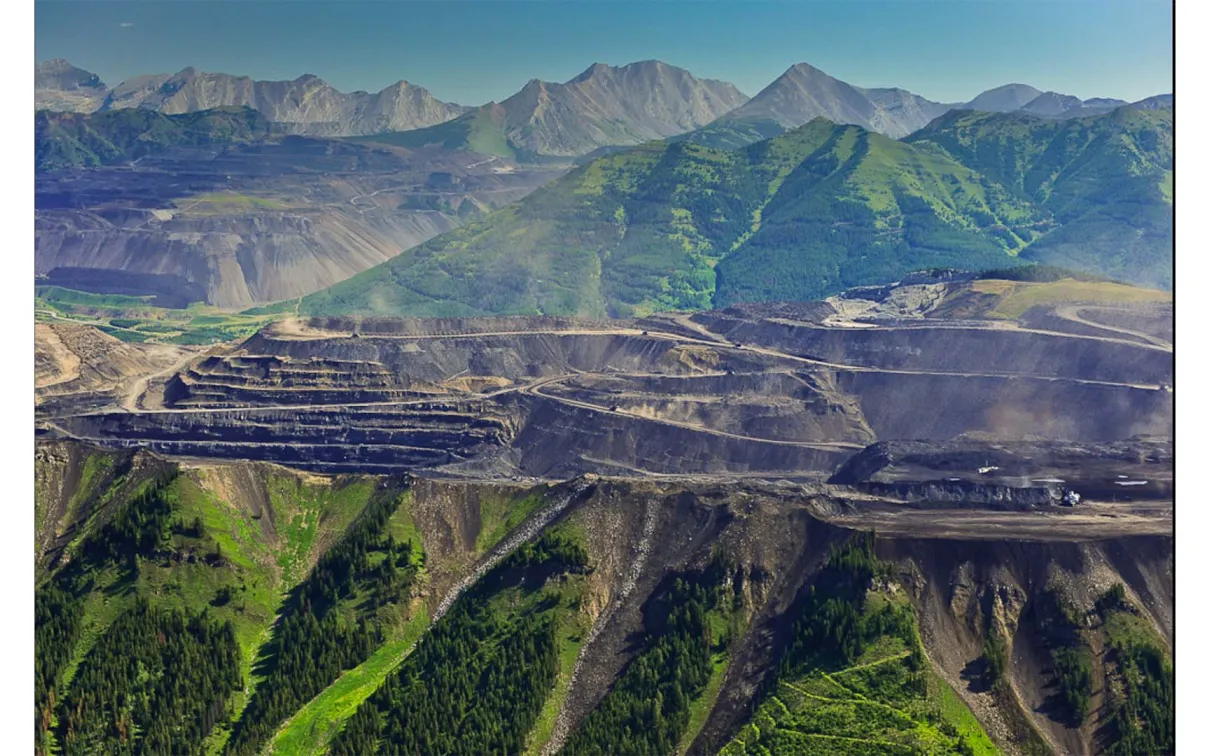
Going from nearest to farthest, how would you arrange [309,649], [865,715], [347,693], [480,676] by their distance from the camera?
A: [865,715]
[480,676]
[347,693]
[309,649]

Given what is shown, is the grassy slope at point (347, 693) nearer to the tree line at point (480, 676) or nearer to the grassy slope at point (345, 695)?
the grassy slope at point (345, 695)

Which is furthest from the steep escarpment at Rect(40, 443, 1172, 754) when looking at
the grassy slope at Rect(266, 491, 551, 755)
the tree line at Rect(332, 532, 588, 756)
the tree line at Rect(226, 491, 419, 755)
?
the tree line at Rect(332, 532, 588, 756)

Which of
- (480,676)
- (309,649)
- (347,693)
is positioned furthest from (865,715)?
(309,649)

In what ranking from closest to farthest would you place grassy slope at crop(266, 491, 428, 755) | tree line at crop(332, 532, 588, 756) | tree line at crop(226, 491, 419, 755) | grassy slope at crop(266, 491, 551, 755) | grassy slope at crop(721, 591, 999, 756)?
1. grassy slope at crop(721, 591, 999, 756)
2. tree line at crop(332, 532, 588, 756)
3. grassy slope at crop(266, 491, 428, 755)
4. grassy slope at crop(266, 491, 551, 755)
5. tree line at crop(226, 491, 419, 755)

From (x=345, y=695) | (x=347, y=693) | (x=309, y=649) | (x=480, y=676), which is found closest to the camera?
(x=480, y=676)

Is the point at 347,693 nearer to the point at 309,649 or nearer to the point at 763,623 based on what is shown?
the point at 309,649

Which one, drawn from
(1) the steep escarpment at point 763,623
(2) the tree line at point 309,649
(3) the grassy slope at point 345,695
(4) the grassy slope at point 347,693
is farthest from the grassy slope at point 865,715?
(2) the tree line at point 309,649

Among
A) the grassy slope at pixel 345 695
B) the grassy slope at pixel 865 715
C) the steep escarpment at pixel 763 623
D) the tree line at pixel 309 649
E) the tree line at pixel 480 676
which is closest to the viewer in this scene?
the grassy slope at pixel 865 715

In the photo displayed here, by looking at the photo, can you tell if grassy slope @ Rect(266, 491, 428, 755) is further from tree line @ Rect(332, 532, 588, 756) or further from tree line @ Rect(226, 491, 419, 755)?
tree line @ Rect(332, 532, 588, 756)

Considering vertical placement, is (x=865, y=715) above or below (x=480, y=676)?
below

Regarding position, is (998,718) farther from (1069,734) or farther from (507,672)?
(507,672)

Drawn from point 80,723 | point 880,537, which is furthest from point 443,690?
point 880,537
